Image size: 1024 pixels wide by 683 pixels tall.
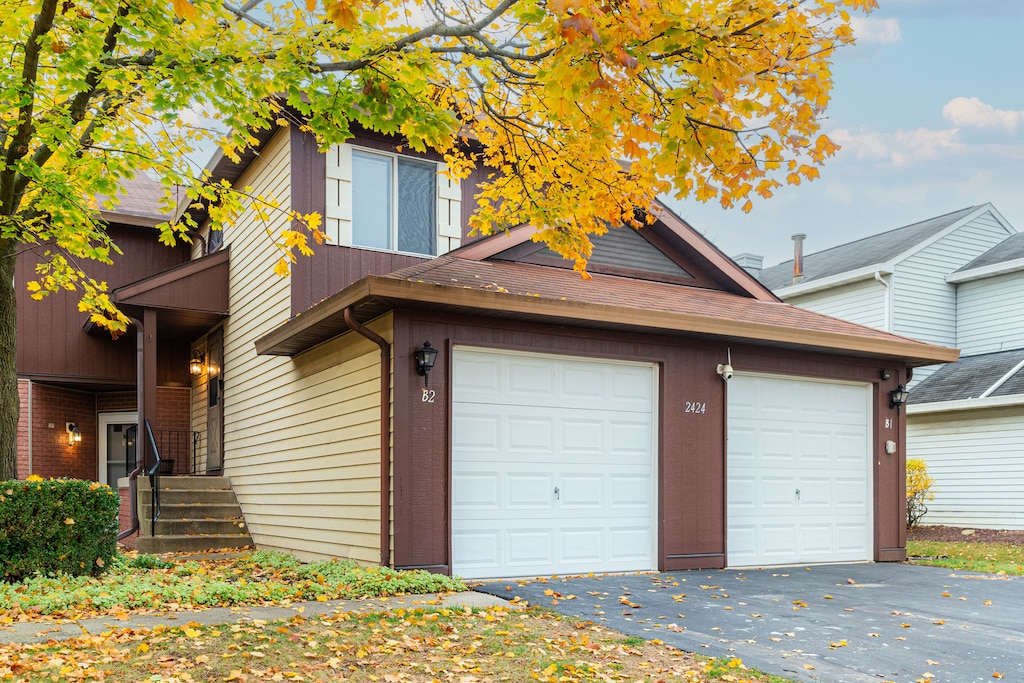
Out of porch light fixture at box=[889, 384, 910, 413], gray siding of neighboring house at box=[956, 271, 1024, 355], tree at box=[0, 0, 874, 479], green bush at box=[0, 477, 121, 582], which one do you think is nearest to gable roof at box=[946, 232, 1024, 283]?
gray siding of neighboring house at box=[956, 271, 1024, 355]

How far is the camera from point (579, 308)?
368 inches

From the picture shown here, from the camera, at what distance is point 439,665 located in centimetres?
527

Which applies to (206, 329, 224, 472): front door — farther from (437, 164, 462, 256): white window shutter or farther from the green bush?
the green bush

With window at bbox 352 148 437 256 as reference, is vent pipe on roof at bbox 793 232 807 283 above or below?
above

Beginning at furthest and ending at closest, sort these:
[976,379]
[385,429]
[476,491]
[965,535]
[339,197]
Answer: [976,379] < [965,535] < [339,197] < [476,491] < [385,429]

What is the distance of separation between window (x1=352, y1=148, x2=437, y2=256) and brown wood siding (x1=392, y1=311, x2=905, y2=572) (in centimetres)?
318

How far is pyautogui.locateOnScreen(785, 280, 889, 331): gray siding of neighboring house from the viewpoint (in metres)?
20.7

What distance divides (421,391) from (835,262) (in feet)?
58.5

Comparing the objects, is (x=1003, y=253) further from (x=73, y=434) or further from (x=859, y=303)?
(x=73, y=434)

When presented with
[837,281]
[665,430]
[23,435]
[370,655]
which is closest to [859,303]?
[837,281]

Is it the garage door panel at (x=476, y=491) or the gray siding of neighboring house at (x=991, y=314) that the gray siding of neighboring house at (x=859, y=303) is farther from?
the garage door panel at (x=476, y=491)

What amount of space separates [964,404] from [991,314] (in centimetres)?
428

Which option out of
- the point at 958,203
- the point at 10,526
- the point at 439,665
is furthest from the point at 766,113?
the point at 958,203

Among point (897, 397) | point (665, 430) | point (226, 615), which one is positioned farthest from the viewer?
point (897, 397)
